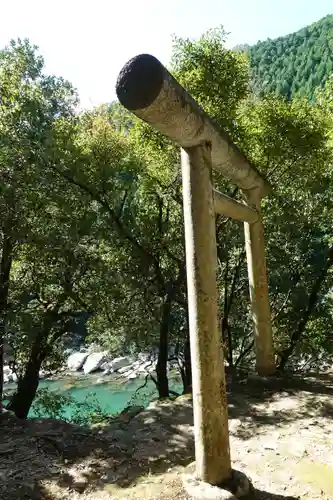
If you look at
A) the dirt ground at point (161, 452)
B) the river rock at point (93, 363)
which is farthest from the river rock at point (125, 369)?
the dirt ground at point (161, 452)

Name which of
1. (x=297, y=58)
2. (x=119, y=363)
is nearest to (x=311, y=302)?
(x=119, y=363)

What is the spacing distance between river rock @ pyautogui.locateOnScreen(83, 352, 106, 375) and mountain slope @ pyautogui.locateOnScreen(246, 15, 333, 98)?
44.8 metres

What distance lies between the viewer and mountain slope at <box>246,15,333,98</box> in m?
61.3

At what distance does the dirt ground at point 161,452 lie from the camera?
3510 mm

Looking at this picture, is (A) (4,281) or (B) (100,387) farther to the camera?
(B) (100,387)

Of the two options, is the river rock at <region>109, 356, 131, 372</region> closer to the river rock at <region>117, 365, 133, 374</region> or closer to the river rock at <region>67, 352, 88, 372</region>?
the river rock at <region>117, 365, 133, 374</region>

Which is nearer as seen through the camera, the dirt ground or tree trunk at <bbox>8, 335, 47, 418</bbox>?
the dirt ground

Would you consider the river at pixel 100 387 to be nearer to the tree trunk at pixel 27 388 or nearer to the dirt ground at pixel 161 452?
the tree trunk at pixel 27 388

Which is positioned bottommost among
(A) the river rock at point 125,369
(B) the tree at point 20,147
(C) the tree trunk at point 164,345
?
(A) the river rock at point 125,369

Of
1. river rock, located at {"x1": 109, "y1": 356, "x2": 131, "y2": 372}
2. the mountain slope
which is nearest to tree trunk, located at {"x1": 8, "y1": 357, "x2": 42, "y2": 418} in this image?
river rock, located at {"x1": 109, "y1": 356, "x2": 131, "y2": 372}

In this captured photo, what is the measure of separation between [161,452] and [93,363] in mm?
22738

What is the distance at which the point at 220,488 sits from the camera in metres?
3.07

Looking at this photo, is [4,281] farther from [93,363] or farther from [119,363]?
→ [93,363]

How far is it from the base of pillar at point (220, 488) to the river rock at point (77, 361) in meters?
24.7
